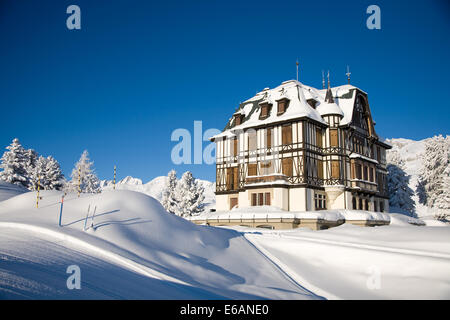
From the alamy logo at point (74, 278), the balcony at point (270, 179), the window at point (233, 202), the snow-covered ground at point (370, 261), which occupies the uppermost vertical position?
the balcony at point (270, 179)

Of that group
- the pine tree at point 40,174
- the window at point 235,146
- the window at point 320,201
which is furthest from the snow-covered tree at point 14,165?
the window at point 320,201

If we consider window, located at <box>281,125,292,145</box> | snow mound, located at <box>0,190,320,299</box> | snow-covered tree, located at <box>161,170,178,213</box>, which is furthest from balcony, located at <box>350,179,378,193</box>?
snow-covered tree, located at <box>161,170,178,213</box>

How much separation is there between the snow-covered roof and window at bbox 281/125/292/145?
1068 millimetres

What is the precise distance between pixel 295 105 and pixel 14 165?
38394 mm

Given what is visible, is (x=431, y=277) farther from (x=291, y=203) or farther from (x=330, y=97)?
(x=330, y=97)

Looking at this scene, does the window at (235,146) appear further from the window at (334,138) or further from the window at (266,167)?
the window at (334,138)

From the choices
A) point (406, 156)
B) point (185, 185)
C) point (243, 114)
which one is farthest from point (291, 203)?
point (406, 156)

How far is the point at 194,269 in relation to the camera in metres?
11.0

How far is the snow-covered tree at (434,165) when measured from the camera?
1928 inches

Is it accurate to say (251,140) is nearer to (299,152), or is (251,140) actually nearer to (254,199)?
(299,152)

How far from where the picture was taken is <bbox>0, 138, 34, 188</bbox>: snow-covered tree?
43.7 m

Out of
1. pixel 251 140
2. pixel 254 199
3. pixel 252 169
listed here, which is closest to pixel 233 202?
pixel 252 169

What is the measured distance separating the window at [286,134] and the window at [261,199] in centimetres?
598
